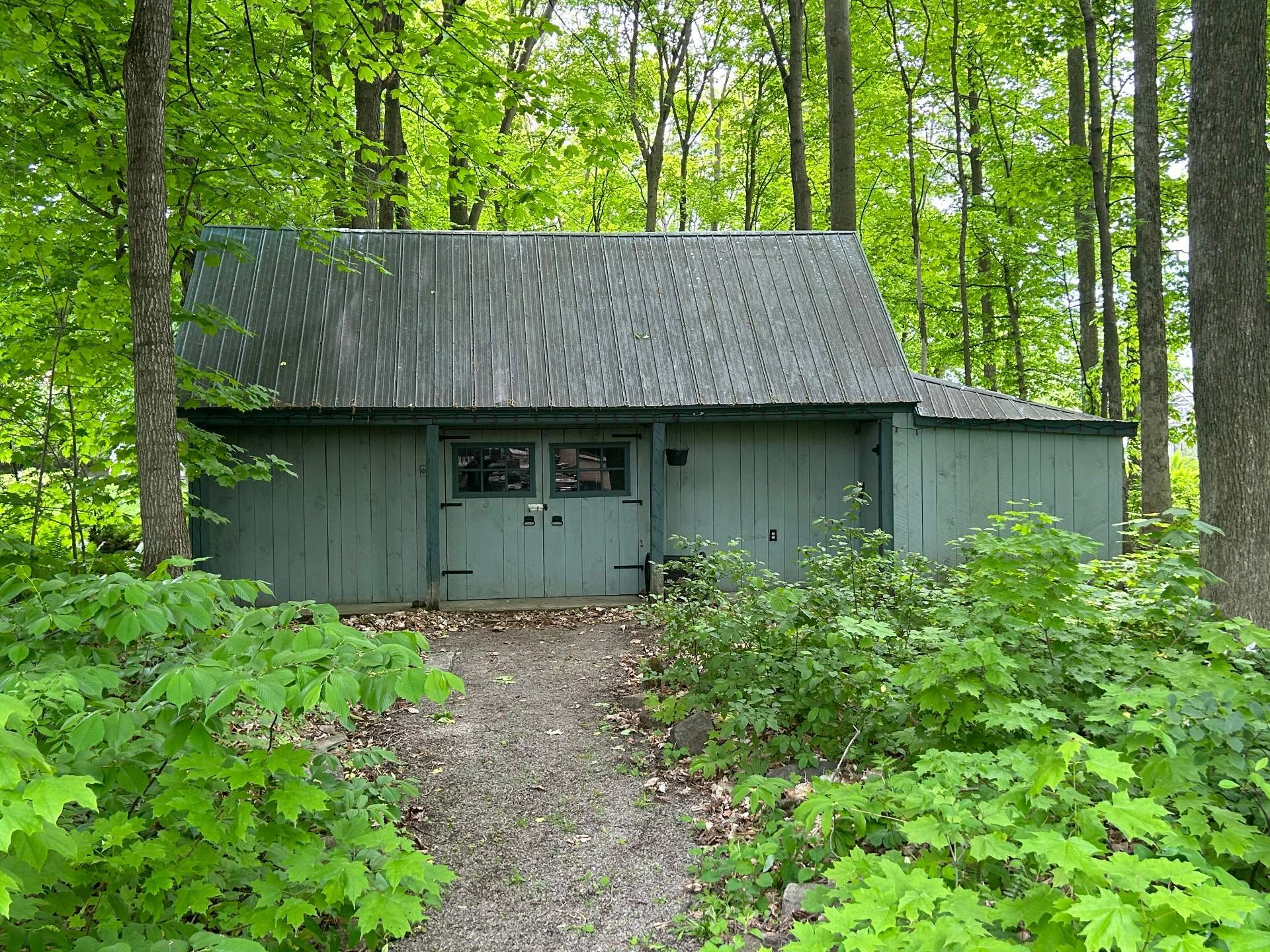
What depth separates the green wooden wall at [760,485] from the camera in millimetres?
9648

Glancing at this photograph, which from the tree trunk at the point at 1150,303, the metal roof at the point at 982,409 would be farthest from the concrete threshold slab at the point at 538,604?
the tree trunk at the point at 1150,303

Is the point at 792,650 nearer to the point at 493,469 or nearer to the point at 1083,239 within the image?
the point at 493,469

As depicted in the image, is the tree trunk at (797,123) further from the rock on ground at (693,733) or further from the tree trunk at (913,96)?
the rock on ground at (693,733)

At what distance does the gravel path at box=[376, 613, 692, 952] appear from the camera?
3312mm

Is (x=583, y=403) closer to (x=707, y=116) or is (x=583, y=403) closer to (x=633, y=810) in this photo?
(x=633, y=810)

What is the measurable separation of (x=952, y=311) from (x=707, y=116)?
10.1 m

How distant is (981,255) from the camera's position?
17438mm

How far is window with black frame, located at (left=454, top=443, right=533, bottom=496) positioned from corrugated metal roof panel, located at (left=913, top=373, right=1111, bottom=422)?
4686 millimetres

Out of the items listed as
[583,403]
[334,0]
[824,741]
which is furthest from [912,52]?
[824,741]

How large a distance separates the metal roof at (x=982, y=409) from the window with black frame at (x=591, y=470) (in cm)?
356

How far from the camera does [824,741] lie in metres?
4.31

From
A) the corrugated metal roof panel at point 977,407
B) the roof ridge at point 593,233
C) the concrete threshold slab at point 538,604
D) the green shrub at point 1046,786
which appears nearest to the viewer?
the green shrub at point 1046,786

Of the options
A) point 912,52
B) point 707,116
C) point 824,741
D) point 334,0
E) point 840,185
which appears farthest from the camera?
point 707,116

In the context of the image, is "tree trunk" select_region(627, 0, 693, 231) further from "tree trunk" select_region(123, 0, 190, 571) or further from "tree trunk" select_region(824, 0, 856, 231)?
"tree trunk" select_region(123, 0, 190, 571)
